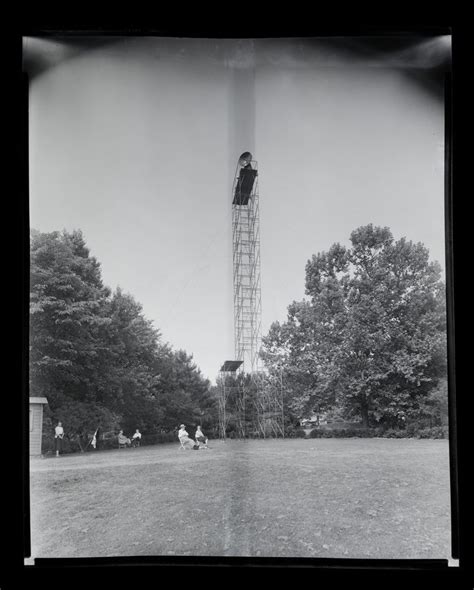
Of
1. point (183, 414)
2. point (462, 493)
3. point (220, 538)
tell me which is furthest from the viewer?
point (183, 414)

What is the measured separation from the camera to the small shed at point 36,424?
3.29 m

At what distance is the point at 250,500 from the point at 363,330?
122 cm

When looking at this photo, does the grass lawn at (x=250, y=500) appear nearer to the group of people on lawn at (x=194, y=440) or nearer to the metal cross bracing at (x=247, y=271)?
the group of people on lawn at (x=194, y=440)

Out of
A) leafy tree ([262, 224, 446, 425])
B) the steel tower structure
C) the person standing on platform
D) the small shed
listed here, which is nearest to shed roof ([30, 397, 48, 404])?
the small shed

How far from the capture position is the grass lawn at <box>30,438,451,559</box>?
3.25 metres

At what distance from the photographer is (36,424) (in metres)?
3.30

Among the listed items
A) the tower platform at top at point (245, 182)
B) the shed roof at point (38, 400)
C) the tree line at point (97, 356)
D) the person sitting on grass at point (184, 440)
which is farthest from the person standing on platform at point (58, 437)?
the tower platform at top at point (245, 182)

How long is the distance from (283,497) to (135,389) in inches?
43.1

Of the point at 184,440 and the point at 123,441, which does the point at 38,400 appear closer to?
the point at 123,441

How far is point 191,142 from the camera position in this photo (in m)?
3.62

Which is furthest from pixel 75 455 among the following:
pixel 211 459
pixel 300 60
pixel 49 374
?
pixel 300 60

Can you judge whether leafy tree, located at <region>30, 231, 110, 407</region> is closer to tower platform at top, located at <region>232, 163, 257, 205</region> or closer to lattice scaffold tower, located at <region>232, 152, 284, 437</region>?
lattice scaffold tower, located at <region>232, 152, 284, 437</region>

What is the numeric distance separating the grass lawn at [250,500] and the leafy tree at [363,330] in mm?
286

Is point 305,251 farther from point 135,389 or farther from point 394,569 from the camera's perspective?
point 394,569
